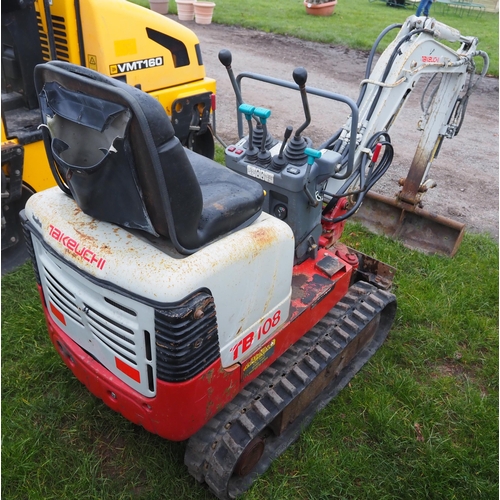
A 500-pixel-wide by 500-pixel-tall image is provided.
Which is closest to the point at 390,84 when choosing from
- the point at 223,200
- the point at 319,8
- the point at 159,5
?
the point at 223,200

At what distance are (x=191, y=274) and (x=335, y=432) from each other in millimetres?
1536

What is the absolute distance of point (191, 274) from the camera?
1912mm

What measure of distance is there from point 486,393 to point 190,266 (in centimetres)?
234

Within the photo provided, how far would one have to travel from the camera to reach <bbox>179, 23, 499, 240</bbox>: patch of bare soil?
5.68 m

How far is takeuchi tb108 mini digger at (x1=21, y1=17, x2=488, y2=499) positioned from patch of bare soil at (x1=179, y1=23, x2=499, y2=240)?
2846 mm

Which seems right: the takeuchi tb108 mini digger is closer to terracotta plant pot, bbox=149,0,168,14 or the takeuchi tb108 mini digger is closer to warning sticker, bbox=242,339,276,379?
warning sticker, bbox=242,339,276,379

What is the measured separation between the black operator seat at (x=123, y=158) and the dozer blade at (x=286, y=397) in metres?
0.93

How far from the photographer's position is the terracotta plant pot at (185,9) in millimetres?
13023

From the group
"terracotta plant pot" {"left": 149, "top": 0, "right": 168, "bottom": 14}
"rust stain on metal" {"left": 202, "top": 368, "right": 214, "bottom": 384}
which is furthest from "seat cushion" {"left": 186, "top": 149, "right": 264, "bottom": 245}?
"terracotta plant pot" {"left": 149, "top": 0, "right": 168, "bottom": 14}

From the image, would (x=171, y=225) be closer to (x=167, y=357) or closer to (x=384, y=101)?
(x=167, y=357)

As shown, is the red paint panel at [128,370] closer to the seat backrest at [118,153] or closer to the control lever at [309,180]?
the seat backrest at [118,153]

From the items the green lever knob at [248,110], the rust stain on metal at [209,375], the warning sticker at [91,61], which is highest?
the green lever knob at [248,110]

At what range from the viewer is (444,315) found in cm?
381

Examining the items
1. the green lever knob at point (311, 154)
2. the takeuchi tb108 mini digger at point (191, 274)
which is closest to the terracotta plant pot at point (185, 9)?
the takeuchi tb108 mini digger at point (191, 274)
